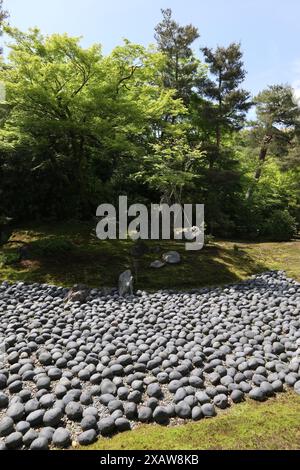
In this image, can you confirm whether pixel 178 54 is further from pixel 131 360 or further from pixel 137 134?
pixel 131 360

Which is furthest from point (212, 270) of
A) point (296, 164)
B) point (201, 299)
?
point (296, 164)

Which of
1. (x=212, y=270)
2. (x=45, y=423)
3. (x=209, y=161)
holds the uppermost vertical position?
(x=209, y=161)

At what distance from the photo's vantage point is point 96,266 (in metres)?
9.51

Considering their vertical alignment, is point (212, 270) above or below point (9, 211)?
below

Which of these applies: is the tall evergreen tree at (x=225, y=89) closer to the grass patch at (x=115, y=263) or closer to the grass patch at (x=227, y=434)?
the grass patch at (x=115, y=263)

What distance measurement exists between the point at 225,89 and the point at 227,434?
17.7 metres

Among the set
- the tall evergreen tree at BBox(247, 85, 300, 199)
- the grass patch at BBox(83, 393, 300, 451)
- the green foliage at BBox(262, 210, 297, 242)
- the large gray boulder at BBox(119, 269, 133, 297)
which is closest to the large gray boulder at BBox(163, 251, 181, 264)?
the large gray boulder at BBox(119, 269, 133, 297)

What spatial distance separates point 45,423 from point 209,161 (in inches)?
583

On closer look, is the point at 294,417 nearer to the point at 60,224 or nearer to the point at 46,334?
the point at 46,334

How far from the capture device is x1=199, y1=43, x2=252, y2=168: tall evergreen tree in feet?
56.5

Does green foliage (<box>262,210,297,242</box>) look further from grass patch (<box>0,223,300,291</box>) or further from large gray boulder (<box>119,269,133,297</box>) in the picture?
Result: large gray boulder (<box>119,269,133,297</box>)

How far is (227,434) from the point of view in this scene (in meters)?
3.36

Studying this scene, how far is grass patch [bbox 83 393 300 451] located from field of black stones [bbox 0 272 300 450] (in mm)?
181

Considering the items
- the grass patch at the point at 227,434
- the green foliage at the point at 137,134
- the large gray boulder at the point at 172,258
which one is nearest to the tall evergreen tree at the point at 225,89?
the green foliage at the point at 137,134
